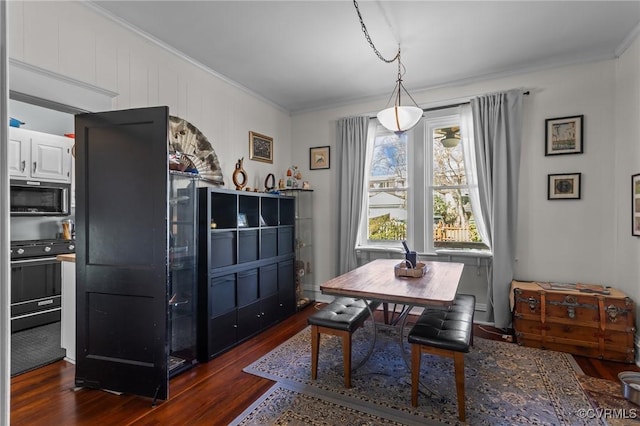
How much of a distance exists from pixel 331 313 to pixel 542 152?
2.88 metres

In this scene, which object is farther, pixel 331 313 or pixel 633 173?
pixel 633 173

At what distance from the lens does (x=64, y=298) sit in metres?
2.78

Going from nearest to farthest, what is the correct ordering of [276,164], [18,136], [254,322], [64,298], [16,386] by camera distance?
[16,386] < [64,298] < [254,322] < [18,136] < [276,164]

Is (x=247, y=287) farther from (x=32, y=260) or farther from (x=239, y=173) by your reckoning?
(x=32, y=260)

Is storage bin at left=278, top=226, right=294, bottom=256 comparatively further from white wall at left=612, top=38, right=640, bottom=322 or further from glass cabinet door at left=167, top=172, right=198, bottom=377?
white wall at left=612, top=38, right=640, bottom=322

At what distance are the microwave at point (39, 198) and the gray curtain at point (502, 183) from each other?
5.32 metres

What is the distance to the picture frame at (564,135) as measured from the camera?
328cm

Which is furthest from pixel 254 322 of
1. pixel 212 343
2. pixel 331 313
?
pixel 331 313

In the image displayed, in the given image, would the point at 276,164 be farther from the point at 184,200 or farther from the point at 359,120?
the point at 184,200

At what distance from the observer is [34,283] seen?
3.69 meters

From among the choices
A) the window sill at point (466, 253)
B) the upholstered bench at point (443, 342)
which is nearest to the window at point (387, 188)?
the window sill at point (466, 253)

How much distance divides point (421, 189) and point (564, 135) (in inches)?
61.0

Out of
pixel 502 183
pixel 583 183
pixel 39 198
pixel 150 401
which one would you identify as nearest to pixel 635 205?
pixel 583 183

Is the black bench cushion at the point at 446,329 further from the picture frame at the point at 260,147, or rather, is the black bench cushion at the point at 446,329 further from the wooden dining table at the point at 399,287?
the picture frame at the point at 260,147
